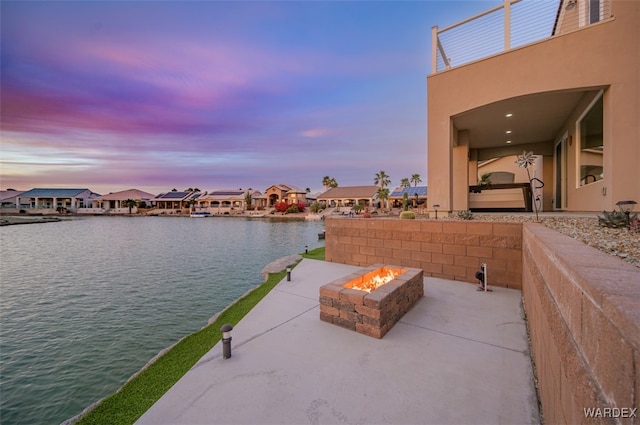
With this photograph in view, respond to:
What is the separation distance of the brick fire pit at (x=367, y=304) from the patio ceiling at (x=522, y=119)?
801 centimetres

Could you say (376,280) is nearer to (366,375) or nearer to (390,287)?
(390,287)

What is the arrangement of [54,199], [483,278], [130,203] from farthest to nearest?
[54,199] < [130,203] < [483,278]

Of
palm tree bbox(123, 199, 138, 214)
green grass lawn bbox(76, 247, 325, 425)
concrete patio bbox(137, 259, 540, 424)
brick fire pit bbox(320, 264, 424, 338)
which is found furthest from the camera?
palm tree bbox(123, 199, 138, 214)

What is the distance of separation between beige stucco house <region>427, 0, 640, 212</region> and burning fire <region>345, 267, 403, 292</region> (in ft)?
16.7

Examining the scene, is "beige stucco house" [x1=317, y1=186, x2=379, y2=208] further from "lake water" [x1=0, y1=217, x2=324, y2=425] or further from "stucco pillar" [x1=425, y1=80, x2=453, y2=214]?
"stucco pillar" [x1=425, y1=80, x2=453, y2=214]

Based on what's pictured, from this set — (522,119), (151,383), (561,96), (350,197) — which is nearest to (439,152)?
(561,96)

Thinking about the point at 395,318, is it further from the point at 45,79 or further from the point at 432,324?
the point at 45,79

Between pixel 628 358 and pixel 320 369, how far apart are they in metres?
3.58

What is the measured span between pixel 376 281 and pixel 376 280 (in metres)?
0.07

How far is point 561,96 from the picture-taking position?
875 centimetres

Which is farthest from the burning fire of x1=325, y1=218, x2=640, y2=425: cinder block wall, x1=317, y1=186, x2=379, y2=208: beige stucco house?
x1=317, y1=186, x2=379, y2=208: beige stucco house

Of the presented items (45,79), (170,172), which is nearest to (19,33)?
(45,79)

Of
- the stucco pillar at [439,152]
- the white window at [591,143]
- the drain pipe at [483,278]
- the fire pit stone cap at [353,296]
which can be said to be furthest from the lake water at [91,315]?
the white window at [591,143]

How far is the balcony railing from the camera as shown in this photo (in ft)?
27.4
